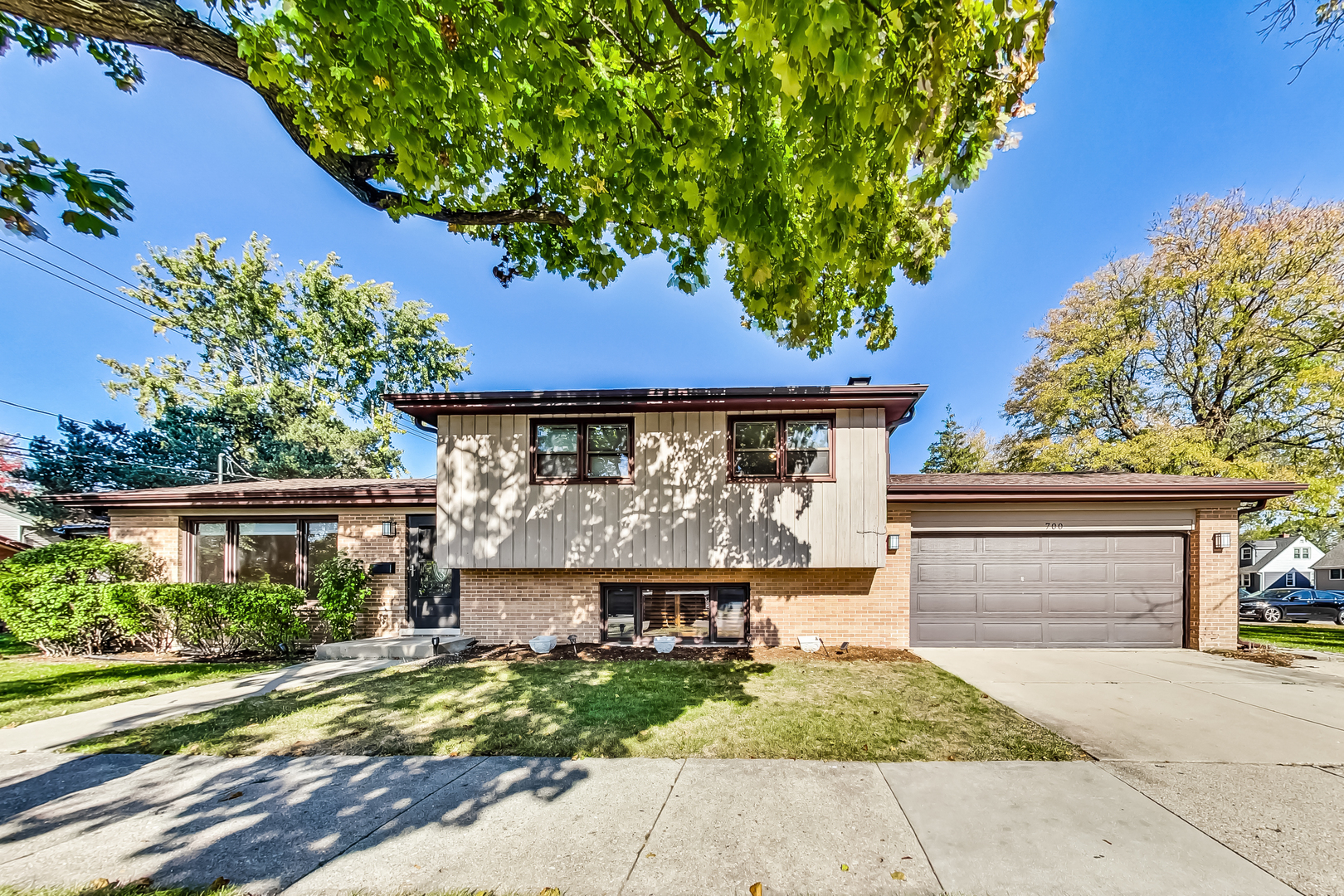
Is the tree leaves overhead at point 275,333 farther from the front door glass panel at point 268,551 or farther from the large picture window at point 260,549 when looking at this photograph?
the front door glass panel at point 268,551

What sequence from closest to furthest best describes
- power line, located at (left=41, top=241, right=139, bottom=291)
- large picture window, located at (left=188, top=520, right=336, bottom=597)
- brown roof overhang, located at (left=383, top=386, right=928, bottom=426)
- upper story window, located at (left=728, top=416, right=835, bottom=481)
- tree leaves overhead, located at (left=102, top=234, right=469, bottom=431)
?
brown roof overhang, located at (left=383, top=386, right=928, bottom=426), upper story window, located at (left=728, top=416, right=835, bottom=481), large picture window, located at (left=188, top=520, right=336, bottom=597), power line, located at (left=41, top=241, right=139, bottom=291), tree leaves overhead, located at (left=102, top=234, right=469, bottom=431)

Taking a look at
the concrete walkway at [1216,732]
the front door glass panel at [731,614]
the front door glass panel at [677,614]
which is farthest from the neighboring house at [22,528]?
the concrete walkway at [1216,732]

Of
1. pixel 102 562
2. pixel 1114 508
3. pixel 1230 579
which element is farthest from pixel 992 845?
pixel 102 562

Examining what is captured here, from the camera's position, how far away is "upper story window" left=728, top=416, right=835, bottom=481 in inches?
318

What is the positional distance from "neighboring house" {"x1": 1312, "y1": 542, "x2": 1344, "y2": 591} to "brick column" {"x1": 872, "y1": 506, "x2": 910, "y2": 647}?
44.1 metres

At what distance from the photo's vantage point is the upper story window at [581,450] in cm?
834

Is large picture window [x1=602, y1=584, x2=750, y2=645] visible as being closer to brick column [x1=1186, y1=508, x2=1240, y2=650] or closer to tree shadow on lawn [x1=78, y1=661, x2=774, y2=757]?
tree shadow on lawn [x1=78, y1=661, x2=774, y2=757]

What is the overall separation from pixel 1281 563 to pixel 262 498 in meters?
60.7

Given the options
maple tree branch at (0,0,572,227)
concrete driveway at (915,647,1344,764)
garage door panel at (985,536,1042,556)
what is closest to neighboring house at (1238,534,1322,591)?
concrete driveway at (915,647,1344,764)

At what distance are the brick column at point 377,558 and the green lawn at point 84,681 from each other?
1491 mm

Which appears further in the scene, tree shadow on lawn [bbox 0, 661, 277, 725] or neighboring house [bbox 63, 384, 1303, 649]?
neighboring house [bbox 63, 384, 1303, 649]

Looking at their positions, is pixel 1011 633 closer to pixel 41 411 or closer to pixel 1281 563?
pixel 41 411

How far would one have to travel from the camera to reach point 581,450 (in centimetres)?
838

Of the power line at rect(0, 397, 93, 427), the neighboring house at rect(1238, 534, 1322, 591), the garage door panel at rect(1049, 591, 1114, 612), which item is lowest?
the neighboring house at rect(1238, 534, 1322, 591)
